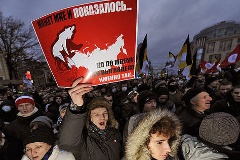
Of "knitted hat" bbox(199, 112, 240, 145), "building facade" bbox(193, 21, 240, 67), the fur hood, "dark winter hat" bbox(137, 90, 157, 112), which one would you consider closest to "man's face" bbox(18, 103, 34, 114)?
"dark winter hat" bbox(137, 90, 157, 112)

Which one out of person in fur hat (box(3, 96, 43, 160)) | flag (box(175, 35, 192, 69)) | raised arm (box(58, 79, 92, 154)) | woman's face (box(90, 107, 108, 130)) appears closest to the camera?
raised arm (box(58, 79, 92, 154))

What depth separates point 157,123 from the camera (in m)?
1.67

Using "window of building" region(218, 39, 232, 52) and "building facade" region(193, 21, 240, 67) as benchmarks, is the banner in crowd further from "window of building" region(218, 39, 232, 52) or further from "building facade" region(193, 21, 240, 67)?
"window of building" region(218, 39, 232, 52)

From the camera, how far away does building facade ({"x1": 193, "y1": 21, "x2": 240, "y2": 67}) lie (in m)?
56.0

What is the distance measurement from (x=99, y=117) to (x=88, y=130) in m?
0.22

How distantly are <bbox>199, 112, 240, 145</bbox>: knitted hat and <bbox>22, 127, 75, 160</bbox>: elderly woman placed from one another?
134 centimetres

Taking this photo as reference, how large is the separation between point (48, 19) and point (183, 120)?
2329 mm

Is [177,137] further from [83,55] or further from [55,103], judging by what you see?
[55,103]

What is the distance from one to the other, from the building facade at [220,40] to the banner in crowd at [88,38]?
61.8 metres

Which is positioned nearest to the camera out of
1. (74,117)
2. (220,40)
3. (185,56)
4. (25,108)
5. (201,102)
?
(74,117)

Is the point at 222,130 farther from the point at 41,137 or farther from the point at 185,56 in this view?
the point at 185,56

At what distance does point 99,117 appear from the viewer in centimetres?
223

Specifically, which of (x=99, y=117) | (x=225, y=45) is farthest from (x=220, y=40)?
(x=99, y=117)

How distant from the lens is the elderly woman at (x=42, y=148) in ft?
5.74
